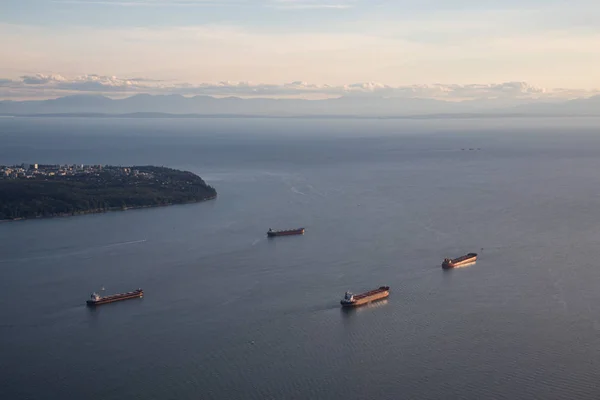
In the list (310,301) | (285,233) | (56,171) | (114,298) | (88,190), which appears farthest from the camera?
(56,171)

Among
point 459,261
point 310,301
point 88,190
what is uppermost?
point 88,190

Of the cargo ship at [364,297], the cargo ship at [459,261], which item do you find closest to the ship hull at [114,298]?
the cargo ship at [364,297]

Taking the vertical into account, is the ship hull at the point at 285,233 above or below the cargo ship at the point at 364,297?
above

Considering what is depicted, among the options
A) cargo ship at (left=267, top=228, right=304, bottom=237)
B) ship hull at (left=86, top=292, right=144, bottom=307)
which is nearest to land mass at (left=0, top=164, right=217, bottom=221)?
cargo ship at (left=267, top=228, right=304, bottom=237)

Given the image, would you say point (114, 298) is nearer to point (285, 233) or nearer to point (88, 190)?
point (285, 233)

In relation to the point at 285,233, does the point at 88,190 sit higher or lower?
higher

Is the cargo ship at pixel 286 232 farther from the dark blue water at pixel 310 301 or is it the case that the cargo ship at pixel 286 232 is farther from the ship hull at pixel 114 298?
the ship hull at pixel 114 298

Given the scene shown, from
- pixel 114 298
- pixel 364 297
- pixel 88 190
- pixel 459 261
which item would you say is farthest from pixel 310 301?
pixel 88 190
